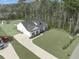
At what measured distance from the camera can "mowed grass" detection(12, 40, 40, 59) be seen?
24309 millimetres

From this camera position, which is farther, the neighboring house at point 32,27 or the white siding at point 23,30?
the neighboring house at point 32,27

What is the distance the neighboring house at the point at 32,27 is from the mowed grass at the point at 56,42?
0.90 meters

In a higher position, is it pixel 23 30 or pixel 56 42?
pixel 23 30

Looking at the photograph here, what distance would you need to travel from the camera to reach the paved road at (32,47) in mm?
24603

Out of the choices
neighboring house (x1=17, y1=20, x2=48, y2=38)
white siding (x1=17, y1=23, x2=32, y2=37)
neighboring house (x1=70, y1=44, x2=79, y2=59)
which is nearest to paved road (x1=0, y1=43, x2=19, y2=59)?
white siding (x1=17, y1=23, x2=32, y2=37)

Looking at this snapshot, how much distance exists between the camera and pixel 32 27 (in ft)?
101

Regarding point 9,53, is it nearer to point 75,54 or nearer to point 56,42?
point 56,42

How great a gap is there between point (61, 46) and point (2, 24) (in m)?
10.2

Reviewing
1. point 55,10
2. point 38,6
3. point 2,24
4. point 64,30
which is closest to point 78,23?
point 64,30

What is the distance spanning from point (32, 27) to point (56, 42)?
4.17 m

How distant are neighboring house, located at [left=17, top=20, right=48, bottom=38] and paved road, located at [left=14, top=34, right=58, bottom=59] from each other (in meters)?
0.75

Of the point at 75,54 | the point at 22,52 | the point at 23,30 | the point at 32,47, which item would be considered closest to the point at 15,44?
the point at 32,47

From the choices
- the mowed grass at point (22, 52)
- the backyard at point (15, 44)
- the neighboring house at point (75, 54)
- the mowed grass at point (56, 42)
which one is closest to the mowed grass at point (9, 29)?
the backyard at point (15, 44)

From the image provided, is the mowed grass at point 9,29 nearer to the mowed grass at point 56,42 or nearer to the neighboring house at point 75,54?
the mowed grass at point 56,42
